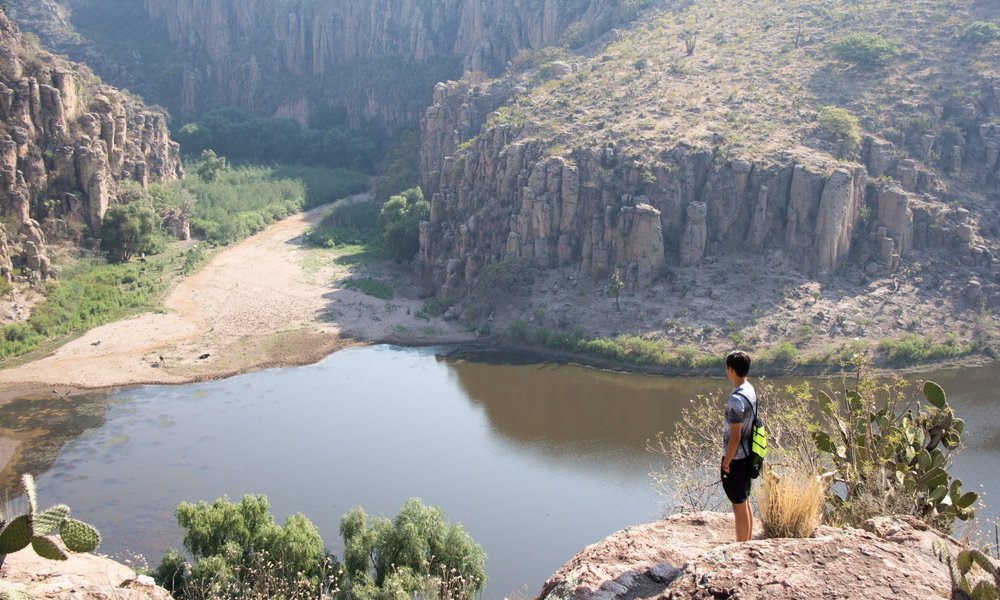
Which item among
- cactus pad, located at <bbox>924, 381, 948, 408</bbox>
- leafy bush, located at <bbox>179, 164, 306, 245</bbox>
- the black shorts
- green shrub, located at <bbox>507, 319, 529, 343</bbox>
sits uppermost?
leafy bush, located at <bbox>179, 164, 306, 245</bbox>

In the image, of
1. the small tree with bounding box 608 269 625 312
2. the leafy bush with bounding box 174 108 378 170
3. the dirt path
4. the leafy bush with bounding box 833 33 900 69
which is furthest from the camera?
the leafy bush with bounding box 174 108 378 170

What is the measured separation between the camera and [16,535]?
1070cm

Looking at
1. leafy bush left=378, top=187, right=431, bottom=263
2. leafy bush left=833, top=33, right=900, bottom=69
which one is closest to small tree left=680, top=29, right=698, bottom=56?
leafy bush left=833, top=33, right=900, bottom=69

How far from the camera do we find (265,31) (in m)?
125

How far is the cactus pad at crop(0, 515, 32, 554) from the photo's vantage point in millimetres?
10641

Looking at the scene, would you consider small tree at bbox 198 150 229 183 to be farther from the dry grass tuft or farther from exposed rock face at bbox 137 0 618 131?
the dry grass tuft

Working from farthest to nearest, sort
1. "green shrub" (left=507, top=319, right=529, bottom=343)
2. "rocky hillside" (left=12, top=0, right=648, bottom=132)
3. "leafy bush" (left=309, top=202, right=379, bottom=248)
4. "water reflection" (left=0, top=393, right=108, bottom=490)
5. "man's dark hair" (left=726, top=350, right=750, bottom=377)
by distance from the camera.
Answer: "rocky hillside" (left=12, top=0, right=648, bottom=132)
"leafy bush" (left=309, top=202, right=379, bottom=248)
"green shrub" (left=507, top=319, right=529, bottom=343)
"water reflection" (left=0, top=393, right=108, bottom=490)
"man's dark hair" (left=726, top=350, right=750, bottom=377)

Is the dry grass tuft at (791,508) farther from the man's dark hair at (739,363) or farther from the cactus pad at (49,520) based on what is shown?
the cactus pad at (49,520)

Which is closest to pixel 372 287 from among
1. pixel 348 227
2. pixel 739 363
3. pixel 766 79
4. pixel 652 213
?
pixel 348 227

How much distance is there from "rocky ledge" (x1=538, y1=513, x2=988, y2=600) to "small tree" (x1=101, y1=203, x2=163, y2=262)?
53645 millimetres

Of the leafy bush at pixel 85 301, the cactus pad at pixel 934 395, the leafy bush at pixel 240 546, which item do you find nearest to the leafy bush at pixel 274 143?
the leafy bush at pixel 85 301

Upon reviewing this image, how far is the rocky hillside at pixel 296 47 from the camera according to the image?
10600cm

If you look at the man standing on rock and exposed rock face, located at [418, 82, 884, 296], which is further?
exposed rock face, located at [418, 82, 884, 296]

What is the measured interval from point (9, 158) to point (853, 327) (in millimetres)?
49434
